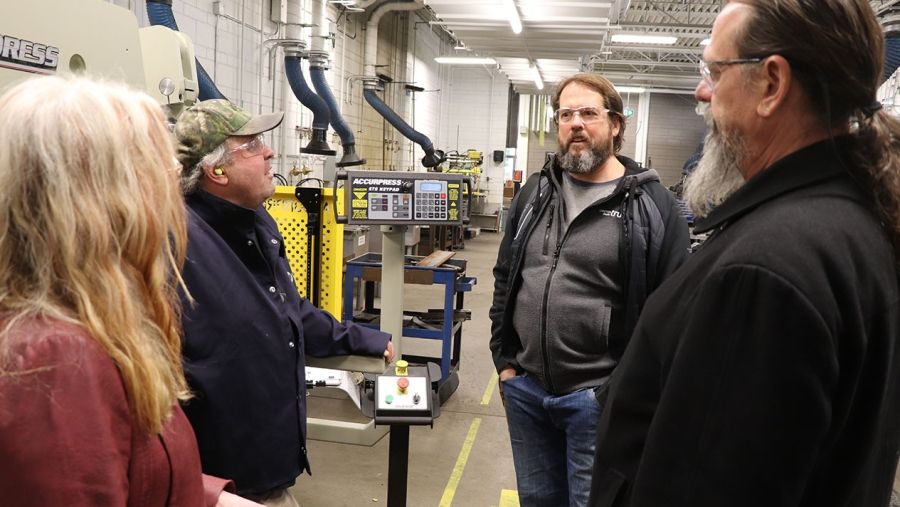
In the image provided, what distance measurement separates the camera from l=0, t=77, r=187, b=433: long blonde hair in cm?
79

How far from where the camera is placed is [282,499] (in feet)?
5.72

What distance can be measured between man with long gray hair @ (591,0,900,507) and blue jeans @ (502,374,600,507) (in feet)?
2.85

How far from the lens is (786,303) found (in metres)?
0.75

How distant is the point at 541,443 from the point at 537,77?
1022cm

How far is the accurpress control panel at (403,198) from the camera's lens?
261 cm

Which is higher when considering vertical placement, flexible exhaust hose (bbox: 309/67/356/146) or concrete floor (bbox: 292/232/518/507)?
flexible exhaust hose (bbox: 309/67/356/146)

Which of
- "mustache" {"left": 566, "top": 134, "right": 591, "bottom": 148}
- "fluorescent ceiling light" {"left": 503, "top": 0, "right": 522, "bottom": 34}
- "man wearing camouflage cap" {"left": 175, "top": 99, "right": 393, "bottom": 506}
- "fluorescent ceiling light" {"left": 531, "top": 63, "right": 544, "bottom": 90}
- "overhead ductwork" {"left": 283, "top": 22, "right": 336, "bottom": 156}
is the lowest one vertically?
"man wearing camouflage cap" {"left": 175, "top": 99, "right": 393, "bottom": 506}

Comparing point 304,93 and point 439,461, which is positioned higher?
point 304,93

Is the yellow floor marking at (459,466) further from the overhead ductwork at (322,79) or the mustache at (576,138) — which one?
the overhead ductwork at (322,79)

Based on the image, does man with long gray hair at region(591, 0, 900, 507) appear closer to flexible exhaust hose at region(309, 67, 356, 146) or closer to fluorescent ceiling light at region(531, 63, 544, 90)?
flexible exhaust hose at region(309, 67, 356, 146)

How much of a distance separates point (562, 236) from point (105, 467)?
4.40 ft

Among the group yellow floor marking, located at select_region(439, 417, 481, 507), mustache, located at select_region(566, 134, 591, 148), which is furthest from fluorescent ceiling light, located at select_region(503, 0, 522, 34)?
mustache, located at select_region(566, 134, 591, 148)

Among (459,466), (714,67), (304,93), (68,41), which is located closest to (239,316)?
(68,41)

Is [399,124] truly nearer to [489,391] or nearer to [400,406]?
[489,391]
